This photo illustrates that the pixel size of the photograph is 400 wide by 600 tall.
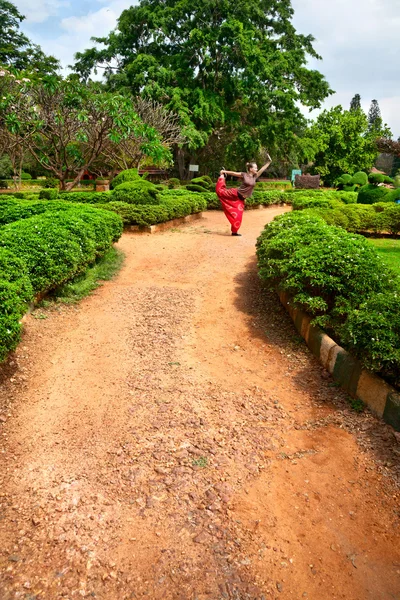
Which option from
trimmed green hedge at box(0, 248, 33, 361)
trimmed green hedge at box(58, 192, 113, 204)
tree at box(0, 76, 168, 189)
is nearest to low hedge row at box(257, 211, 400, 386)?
trimmed green hedge at box(0, 248, 33, 361)

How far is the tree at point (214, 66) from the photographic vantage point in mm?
21469

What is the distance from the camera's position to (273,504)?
7.70 feet

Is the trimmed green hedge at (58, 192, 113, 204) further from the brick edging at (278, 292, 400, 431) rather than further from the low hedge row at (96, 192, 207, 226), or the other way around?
the brick edging at (278, 292, 400, 431)

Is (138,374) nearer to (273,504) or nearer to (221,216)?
(273,504)

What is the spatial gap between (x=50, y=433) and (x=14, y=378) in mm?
919

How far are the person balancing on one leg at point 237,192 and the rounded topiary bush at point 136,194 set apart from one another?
214cm

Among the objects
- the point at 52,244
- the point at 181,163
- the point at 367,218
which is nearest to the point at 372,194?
the point at 367,218

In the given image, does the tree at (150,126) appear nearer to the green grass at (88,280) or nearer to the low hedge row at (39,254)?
the green grass at (88,280)

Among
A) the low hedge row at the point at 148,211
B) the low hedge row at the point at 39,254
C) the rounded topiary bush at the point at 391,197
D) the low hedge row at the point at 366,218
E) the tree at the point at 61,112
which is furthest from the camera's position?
the rounded topiary bush at the point at 391,197

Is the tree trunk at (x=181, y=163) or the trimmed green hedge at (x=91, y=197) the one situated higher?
the tree trunk at (x=181, y=163)

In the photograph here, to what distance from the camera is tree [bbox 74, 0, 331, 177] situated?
21.5 m

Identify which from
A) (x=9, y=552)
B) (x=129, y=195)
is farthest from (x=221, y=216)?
(x=9, y=552)

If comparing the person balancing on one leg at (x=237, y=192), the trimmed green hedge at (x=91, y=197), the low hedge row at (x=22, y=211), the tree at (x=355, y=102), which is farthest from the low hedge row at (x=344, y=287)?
the tree at (x=355, y=102)

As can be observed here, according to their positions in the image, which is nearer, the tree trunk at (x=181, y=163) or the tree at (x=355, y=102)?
the tree trunk at (x=181, y=163)
